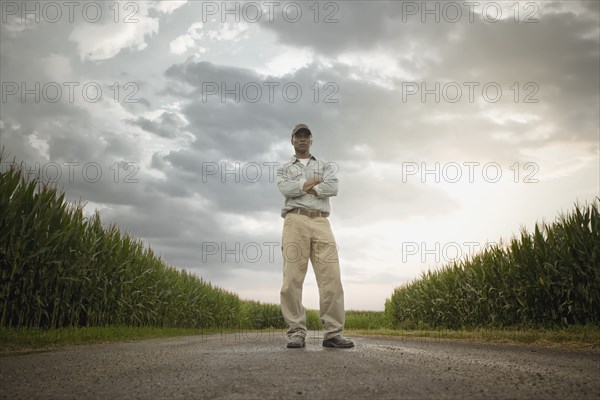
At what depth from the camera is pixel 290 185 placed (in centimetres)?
616

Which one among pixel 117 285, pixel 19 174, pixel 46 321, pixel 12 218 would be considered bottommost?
pixel 46 321

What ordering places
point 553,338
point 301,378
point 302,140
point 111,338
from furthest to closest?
1. point 111,338
2. point 553,338
3. point 302,140
4. point 301,378

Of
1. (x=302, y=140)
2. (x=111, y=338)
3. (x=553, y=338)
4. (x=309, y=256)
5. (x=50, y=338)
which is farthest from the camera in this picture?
(x=111, y=338)

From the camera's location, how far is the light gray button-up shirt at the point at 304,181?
615 centimetres

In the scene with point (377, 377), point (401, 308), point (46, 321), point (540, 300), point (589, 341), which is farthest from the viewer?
point (401, 308)

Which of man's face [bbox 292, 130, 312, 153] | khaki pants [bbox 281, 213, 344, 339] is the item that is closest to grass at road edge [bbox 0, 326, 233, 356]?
khaki pants [bbox 281, 213, 344, 339]

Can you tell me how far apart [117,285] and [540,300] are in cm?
937

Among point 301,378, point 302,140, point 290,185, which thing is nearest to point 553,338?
point 290,185

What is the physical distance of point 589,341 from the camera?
6.71 meters

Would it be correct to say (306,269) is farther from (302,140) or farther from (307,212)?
(302,140)

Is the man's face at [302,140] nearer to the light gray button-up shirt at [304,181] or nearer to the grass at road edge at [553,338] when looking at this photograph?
the light gray button-up shirt at [304,181]

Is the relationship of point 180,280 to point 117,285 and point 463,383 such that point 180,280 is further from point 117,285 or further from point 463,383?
point 463,383

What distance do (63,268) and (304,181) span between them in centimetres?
544

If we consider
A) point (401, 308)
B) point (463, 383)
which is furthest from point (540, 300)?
point (401, 308)
